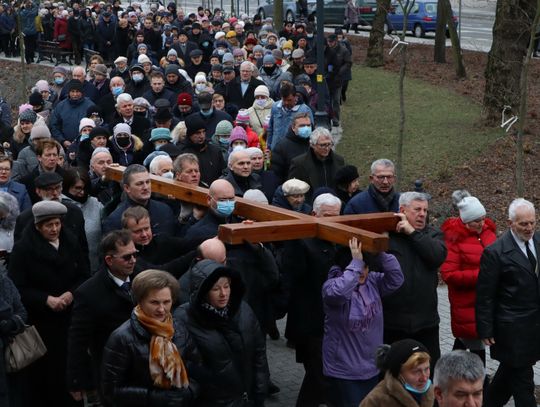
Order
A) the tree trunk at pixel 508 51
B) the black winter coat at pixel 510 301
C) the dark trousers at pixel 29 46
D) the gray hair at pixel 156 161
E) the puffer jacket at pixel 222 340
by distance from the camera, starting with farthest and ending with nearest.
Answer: the dark trousers at pixel 29 46 → the tree trunk at pixel 508 51 → the gray hair at pixel 156 161 → the black winter coat at pixel 510 301 → the puffer jacket at pixel 222 340

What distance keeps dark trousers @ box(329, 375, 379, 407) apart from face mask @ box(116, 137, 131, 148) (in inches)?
203

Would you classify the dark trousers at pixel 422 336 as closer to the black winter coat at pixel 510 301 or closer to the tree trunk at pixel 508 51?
the black winter coat at pixel 510 301

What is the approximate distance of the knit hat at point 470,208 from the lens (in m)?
8.16

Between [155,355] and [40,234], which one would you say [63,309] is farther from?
[155,355]

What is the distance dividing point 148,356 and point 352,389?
1.86 m

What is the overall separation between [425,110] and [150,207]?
1456cm

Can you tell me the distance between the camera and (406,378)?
223 inches

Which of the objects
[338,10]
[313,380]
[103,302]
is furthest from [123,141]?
[338,10]

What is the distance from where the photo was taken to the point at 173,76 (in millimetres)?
16875

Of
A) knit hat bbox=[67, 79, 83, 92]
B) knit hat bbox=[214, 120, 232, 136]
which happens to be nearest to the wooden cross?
knit hat bbox=[214, 120, 232, 136]

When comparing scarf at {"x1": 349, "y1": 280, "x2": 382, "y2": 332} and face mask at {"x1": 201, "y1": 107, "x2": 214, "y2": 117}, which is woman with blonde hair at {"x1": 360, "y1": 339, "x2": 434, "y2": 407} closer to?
scarf at {"x1": 349, "y1": 280, "x2": 382, "y2": 332}

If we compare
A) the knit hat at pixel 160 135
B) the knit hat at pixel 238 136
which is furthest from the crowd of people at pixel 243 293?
the knit hat at pixel 160 135

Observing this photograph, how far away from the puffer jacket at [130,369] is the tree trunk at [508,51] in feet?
42.5

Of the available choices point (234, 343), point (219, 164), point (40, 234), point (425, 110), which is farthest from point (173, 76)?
point (234, 343)
